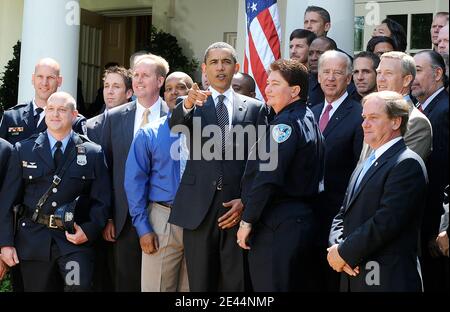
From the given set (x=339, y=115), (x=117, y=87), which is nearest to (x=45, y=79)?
(x=117, y=87)

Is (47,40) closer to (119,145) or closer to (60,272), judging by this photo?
(119,145)

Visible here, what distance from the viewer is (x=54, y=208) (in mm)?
5953

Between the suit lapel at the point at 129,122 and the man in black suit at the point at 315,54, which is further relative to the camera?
the man in black suit at the point at 315,54

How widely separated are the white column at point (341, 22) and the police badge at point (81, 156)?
331 centimetres

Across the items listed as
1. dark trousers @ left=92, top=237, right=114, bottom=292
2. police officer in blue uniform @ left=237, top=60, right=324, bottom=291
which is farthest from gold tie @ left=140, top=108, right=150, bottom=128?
police officer in blue uniform @ left=237, top=60, right=324, bottom=291

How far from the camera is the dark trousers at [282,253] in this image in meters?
5.29

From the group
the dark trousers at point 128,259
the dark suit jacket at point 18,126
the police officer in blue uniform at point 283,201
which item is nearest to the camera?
the police officer in blue uniform at point 283,201

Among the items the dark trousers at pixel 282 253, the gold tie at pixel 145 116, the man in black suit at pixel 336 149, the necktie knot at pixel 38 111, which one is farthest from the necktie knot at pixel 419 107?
the necktie knot at pixel 38 111

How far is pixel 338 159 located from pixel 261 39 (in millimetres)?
2138

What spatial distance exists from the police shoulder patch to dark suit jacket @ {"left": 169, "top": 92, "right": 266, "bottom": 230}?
0.51 m

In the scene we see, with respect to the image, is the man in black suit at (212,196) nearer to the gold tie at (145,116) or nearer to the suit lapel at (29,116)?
the gold tie at (145,116)

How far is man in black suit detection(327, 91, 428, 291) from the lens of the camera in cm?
473
